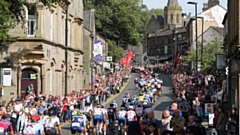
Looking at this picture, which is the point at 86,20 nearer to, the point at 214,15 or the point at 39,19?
the point at 214,15

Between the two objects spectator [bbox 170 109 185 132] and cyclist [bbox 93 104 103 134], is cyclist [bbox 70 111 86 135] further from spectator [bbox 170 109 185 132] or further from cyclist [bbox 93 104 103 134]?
spectator [bbox 170 109 185 132]

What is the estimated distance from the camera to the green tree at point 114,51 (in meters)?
94.1

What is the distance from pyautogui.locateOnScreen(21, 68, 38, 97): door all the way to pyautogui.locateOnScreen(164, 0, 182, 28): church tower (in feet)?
406

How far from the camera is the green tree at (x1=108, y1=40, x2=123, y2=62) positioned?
9407cm

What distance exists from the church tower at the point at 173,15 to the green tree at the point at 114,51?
212 feet

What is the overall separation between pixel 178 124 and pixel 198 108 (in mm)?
13191

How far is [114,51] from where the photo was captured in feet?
313

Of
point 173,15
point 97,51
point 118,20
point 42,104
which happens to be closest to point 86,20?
point 97,51

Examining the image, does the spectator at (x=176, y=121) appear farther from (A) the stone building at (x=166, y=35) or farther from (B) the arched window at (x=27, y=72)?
(A) the stone building at (x=166, y=35)

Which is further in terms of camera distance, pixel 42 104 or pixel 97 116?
pixel 42 104

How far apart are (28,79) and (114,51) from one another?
58009 mm

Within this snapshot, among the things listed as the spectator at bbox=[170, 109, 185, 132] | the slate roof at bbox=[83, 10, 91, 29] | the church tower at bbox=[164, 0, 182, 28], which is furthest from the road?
the church tower at bbox=[164, 0, 182, 28]

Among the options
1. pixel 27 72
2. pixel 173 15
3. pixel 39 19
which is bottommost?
pixel 27 72

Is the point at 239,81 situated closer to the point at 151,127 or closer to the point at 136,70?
the point at 151,127
